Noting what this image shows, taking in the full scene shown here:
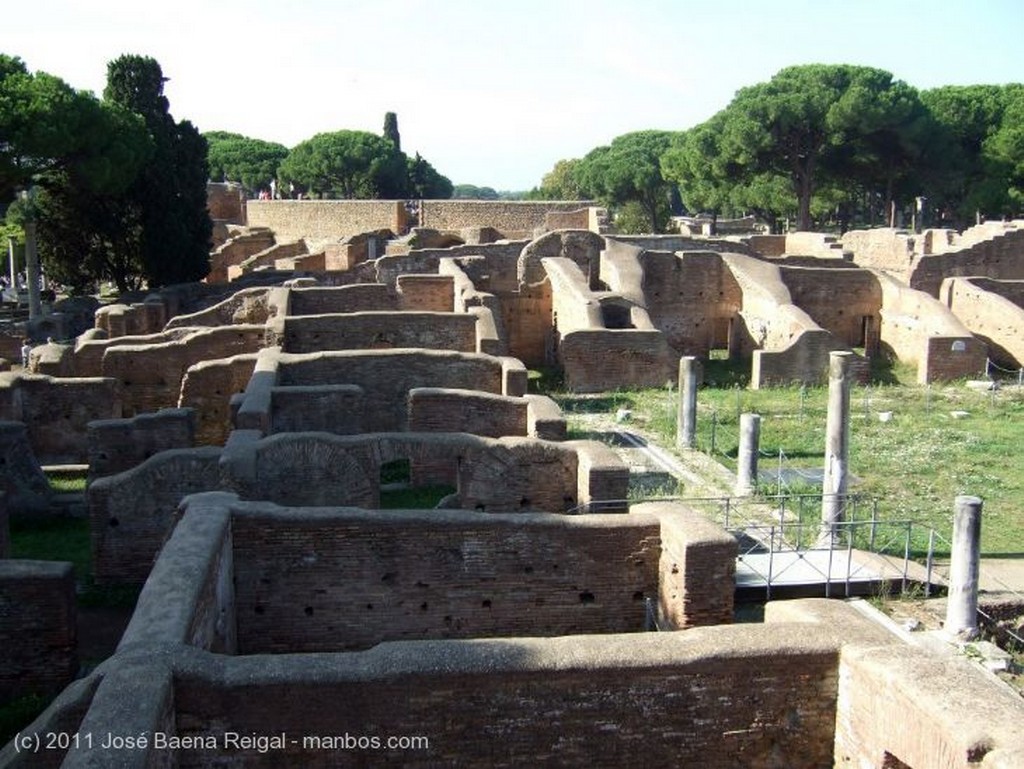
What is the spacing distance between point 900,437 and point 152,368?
39.7 ft

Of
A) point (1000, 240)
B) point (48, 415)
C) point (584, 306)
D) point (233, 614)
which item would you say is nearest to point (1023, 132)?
point (1000, 240)

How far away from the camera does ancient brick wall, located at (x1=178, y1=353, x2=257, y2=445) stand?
1592cm

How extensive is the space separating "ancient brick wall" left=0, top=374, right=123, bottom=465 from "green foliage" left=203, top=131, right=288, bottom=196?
184 ft

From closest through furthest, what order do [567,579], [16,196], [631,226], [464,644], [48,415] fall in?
1. [464,644]
2. [567,579]
3. [48,415]
4. [16,196]
5. [631,226]

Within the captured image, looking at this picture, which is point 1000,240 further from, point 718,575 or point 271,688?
point 271,688

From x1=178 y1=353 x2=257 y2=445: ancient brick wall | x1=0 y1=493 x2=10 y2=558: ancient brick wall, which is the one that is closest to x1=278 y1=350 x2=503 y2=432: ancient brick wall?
x1=178 y1=353 x2=257 y2=445: ancient brick wall

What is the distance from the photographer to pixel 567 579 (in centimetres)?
861

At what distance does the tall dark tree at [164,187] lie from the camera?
30750mm

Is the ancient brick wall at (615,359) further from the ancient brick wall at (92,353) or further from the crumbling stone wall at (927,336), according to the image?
the ancient brick wall at (92,353)

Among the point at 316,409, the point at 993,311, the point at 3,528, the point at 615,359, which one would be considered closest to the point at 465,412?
the point at 316,409

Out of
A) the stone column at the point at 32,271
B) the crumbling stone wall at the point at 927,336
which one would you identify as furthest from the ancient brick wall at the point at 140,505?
the stone column at the point at 32,271

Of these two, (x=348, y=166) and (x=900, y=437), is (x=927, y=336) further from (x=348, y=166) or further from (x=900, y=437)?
(x=348, y=166)

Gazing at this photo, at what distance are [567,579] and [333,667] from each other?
10.8 ft

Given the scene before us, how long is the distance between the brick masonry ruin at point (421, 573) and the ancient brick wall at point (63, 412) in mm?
43
